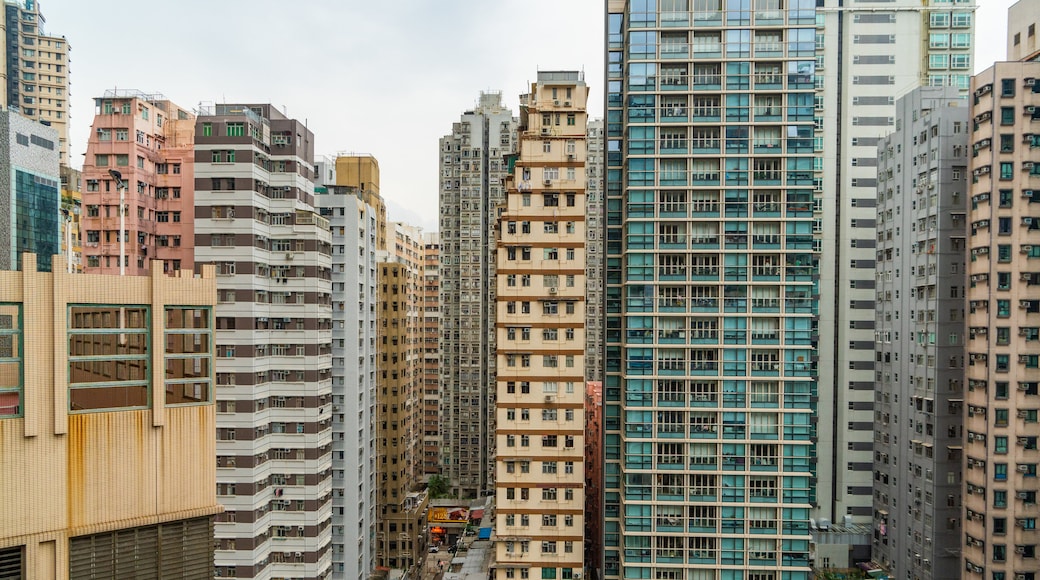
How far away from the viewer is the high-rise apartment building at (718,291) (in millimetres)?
39250

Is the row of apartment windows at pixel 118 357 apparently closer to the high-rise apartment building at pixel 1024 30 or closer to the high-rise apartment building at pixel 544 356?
the high-rise apartment building at pixel 544 356

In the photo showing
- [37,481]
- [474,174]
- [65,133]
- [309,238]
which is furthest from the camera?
[65,133]

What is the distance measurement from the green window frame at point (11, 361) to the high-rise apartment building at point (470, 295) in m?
73.7

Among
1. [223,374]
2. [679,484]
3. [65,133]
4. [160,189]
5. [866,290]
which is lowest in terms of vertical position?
[679,484]

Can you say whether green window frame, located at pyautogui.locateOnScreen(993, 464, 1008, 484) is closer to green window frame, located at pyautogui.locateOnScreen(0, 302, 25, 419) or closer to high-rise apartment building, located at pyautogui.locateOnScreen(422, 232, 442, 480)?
green window frame, located at pyautogui.locateOnScreen(0, 302, 25, 419)

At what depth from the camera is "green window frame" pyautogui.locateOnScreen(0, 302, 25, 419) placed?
1425 cm

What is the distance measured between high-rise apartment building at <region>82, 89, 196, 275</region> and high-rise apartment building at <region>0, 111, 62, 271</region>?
18.4 meters

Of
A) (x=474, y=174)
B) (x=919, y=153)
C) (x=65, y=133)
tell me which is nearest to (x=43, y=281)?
(x=919, y=153)

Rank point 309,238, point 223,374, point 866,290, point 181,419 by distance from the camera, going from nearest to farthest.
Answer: point 181,419
point 223,374
point 309,238
point 866,290

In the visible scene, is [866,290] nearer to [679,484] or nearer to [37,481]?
[679,484]

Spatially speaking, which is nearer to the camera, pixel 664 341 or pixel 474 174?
pixel 664 341

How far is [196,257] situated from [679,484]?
33.6 metres

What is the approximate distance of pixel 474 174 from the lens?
88750 mm

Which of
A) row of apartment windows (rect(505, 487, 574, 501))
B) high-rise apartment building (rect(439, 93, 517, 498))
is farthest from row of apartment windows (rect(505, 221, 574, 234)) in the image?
high-rise apartment building (rect(439, 93, 517, 498))
